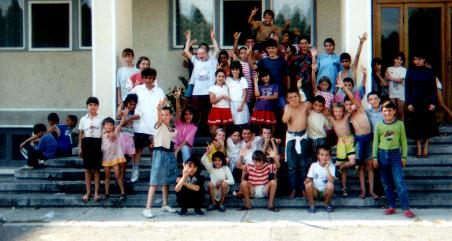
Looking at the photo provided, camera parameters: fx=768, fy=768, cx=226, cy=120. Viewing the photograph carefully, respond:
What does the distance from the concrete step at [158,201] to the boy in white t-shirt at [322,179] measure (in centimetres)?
29

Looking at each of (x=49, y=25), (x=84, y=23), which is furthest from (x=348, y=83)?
(x=49, y=25)

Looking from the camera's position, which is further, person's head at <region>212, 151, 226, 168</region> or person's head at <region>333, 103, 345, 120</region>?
person's head at <region>333, 103, 345, 120</region>

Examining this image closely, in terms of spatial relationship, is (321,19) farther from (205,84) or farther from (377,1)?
(205,84)

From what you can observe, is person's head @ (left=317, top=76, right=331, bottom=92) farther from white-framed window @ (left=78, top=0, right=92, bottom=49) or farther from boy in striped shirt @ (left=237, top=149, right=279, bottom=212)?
white-framed window @ (left=78, top=0, right=92, bottom=49)

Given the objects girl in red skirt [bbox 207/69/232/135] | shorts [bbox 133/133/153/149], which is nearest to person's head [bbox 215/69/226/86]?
girl in red skirt [bbox 207/69/232/135]

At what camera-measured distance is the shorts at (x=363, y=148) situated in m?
12.1

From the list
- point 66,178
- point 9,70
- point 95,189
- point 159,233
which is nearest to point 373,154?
point 159,233

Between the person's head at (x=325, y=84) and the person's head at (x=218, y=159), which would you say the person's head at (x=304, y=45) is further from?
the person's head at (x=218, y=159)

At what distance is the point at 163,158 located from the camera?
12.0 metres

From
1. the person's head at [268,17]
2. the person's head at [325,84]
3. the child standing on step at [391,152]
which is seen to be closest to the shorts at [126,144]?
the person's head at [325,84]

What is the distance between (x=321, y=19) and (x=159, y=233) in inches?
290

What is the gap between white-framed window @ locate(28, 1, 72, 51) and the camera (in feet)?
55.4

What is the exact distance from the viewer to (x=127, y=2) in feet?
48.6

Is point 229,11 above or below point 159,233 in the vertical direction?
above
